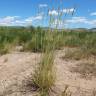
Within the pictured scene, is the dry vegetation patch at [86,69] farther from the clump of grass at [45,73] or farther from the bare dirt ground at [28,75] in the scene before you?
the clump of grass at [45,73]

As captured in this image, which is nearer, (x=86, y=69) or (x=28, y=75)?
(x=28, y=75)

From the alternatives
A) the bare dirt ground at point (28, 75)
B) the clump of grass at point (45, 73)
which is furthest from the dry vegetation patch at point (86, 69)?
the clump of grass at point (45, 73)

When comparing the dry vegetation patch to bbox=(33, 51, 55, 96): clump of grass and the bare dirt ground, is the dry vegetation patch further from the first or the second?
bbox=(33, 51, 55, 96): clump of grass

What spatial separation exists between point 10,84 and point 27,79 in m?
0.48

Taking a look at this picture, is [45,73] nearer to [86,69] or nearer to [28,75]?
[28,75]

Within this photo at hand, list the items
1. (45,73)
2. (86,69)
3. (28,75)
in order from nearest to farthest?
(45,73)
(28,75)
(86,69)

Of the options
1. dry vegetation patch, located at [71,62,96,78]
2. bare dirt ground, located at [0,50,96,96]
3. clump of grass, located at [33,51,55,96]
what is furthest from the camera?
dry vegetation patch, located at [71,62,96,78]

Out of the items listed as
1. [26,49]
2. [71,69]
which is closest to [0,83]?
[71,69]

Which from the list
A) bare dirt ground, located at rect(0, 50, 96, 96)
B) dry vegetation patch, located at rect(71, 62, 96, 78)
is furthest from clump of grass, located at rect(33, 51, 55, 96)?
dry vegetation patch, located at rect(71, 62, 96, 78)

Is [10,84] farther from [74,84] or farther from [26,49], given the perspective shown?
[26,49]

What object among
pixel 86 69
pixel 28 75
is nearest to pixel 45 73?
pixel 28 75

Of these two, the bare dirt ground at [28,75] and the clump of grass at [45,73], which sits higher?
the clump of grass at [45,73]

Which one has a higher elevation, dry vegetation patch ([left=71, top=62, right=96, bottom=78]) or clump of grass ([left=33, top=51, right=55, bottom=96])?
clump of grass ([left=33, top=51, right=55, bottom=96])

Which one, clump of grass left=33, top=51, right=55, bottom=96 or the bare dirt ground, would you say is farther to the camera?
the bare dirt ground
